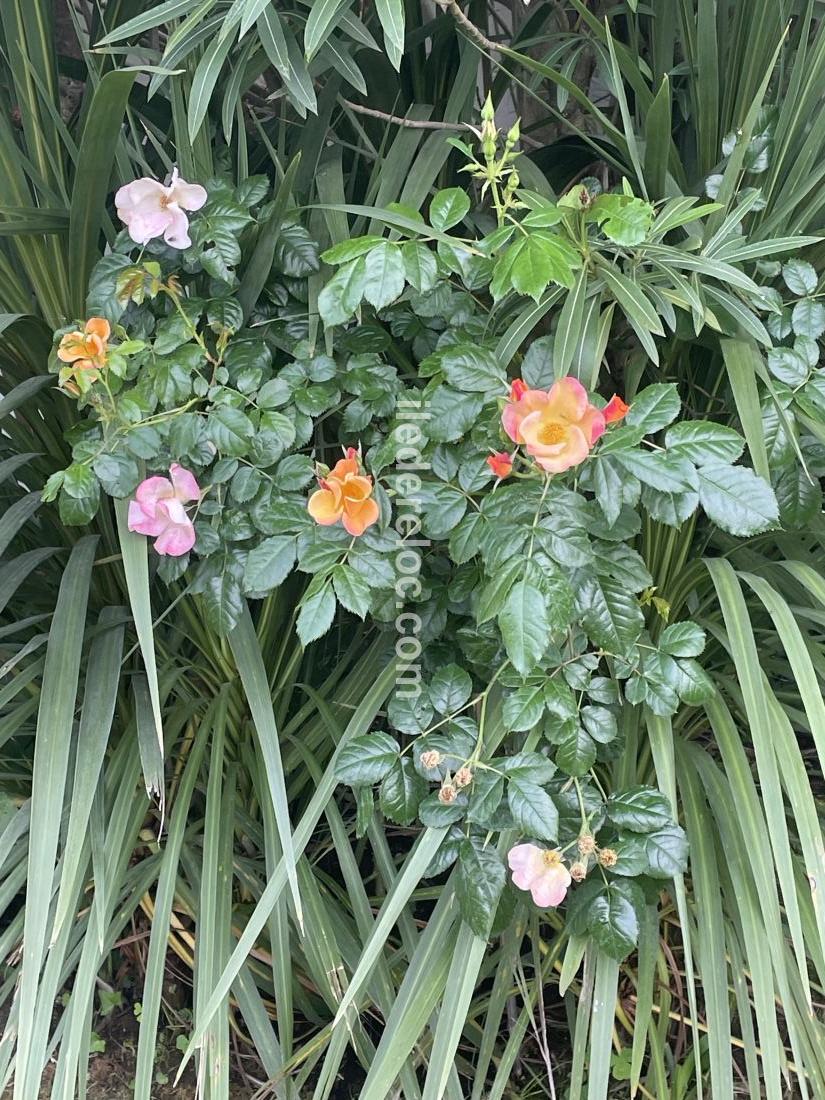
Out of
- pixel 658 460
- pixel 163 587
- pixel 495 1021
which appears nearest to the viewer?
pixel 658 460

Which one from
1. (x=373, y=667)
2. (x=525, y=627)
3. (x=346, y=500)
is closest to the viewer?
(x=525, y=627)

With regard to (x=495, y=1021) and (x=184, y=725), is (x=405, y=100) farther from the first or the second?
(x=495, y=1021)

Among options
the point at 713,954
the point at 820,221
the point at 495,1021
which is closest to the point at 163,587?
the point at 495,1021

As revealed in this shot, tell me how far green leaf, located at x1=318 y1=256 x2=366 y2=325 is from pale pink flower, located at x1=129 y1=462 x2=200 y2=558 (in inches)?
8.3

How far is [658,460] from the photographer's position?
71 cm

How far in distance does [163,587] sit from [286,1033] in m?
0.54

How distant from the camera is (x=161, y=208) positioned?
82 centimetres

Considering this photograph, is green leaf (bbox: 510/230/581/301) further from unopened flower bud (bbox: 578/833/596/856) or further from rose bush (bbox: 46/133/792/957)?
unopened flower bud (bbox: 578/833/596/856)

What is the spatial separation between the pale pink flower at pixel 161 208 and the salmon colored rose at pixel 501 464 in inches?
14.6

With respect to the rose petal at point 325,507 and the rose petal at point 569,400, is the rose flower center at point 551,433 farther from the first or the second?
the rose petal at point 325,507

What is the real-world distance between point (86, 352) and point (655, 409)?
525 millimetres

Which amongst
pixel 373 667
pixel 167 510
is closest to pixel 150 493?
pixel 167 510

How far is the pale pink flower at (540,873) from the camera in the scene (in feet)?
2.49

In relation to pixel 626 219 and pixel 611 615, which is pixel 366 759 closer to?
pixel 611 615
